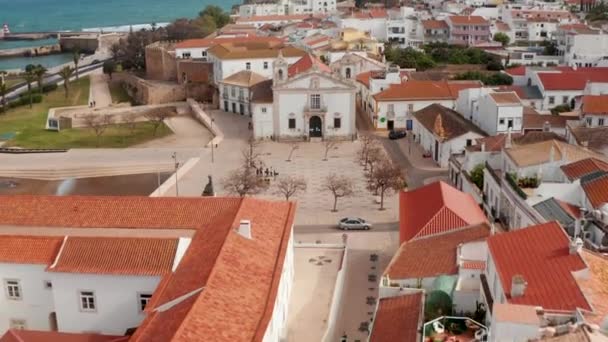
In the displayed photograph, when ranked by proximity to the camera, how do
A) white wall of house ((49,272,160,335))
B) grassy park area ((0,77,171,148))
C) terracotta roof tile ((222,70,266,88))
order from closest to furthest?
white wall of house ((49,272,160,335))
grassy park area ((0,77,171,148))
terracotta roof tile ((222,70,266,88))

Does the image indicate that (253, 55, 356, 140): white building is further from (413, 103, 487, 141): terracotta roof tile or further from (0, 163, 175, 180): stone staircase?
(0, 163, 175, 180): stone staircase

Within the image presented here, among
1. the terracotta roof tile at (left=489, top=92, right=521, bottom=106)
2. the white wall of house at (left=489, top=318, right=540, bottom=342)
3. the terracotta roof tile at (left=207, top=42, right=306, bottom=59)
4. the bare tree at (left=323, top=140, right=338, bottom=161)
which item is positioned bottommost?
the bare tree at (left=323, top=140, right=338, bottom=161)

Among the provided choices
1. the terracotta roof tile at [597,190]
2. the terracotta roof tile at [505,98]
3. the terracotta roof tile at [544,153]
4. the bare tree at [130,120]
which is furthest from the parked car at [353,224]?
the bare tree at [130,120]

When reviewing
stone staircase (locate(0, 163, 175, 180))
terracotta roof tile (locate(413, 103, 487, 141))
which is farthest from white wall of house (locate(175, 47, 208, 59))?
terracotta roof tile (locate(413, 103, 487, 141))

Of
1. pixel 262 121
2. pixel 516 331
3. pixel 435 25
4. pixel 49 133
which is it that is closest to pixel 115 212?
pixel 516 331

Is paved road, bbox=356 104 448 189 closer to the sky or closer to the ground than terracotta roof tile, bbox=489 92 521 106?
closer to the ground

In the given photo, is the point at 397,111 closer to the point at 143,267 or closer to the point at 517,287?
the point at 143,267
